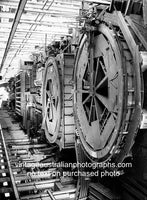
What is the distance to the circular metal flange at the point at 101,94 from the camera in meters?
3.00

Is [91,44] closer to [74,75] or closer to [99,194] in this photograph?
[74,75]

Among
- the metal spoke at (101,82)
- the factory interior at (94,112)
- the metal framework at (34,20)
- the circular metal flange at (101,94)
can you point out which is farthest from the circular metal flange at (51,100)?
the metal spoke at (101,82)

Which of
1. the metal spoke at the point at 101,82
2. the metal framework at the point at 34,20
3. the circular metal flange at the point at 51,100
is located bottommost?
the circular metal flange at the point at 51,100

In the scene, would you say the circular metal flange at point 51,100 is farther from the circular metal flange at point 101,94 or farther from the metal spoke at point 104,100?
the metal spoke at point 104,100

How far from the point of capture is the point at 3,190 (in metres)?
4.60

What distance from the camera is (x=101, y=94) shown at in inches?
151

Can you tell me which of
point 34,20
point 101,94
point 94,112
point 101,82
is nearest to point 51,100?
point 94,112

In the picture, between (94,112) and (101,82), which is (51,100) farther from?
(101,82)

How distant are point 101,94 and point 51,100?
8.40 ft

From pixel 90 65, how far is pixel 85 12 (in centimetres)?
95

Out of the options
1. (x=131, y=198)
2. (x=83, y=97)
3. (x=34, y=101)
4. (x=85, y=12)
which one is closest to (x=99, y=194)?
(x=131, y=198)

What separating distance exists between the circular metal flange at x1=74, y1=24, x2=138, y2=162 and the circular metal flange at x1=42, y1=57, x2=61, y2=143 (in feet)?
3.26

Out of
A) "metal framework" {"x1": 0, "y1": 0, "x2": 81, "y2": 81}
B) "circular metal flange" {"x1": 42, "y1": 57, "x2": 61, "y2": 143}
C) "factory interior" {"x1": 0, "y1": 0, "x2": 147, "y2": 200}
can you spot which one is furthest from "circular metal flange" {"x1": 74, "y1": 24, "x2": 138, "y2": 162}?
"metal framework" {"x1": 0, "y1": 0, "x2": 81, "y2": 81}

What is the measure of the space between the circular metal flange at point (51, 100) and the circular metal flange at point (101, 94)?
99cm
